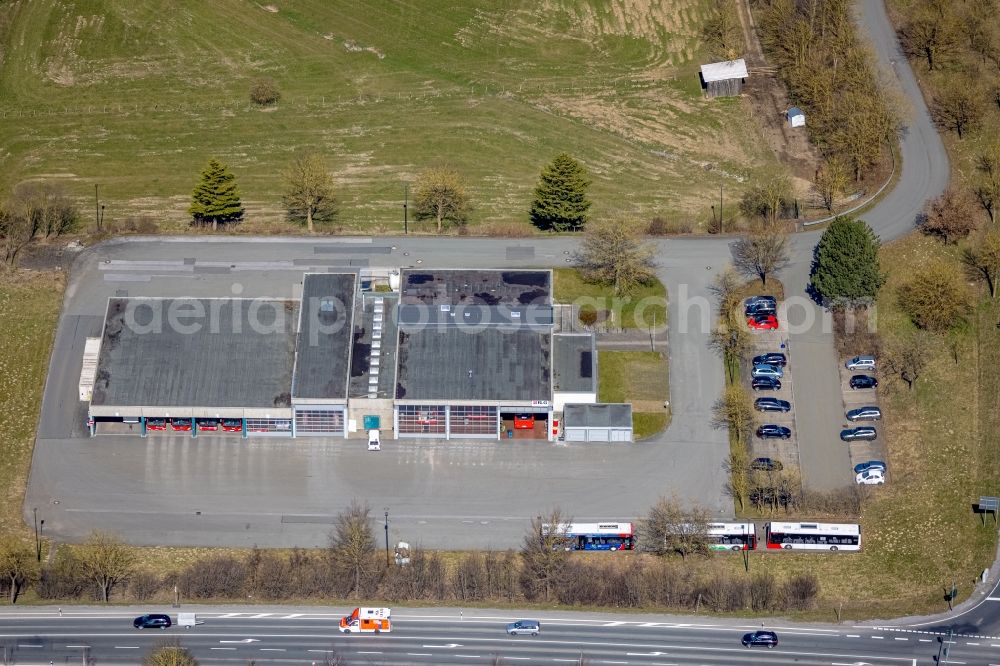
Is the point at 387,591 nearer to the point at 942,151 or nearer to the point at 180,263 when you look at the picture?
the point at 180,263

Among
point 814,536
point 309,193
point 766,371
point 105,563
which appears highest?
point 309,193

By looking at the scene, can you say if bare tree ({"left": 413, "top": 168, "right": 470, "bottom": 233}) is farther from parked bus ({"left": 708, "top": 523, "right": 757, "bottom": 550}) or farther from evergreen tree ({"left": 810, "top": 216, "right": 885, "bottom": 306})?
parked bus ({"left": 708, "top": 523, "right": 757, "bottom": 550})

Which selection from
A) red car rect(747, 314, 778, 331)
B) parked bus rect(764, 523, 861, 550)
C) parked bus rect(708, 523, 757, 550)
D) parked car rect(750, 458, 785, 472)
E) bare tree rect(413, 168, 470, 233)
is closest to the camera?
parked bus rect(708, 523, 757, 550)

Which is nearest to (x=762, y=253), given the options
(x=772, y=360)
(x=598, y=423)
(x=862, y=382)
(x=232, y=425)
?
(x=772, y=360)

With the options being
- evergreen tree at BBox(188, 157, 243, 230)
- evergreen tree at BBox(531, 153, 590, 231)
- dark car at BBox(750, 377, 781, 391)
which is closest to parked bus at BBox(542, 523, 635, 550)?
dark car at BBox(750, 377, 781, 391)

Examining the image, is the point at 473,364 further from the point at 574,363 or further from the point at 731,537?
the point at 731,537

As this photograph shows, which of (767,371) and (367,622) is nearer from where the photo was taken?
(367,622)
